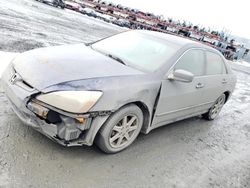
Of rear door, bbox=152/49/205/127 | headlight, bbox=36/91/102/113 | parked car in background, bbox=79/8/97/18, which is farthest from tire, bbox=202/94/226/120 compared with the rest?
parked car in background, bbox=79/8/97/18

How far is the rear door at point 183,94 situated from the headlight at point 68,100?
1243 mm

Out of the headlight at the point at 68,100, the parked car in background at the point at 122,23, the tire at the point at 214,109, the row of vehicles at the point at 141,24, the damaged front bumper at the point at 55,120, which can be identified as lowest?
the parked car in background at the point at 122,23

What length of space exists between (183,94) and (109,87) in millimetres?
1494

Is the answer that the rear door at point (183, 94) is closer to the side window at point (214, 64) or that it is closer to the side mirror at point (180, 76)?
the side mirror at point (180, 76)

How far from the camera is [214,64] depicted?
522cm

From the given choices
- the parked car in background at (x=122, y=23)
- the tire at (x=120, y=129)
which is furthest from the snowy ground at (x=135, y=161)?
the parked car in background at (x=122, y=23)

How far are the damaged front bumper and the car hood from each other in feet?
0.56

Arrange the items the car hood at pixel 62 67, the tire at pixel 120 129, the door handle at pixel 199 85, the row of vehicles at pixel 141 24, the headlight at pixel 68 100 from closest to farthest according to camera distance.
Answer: the headlight at pixel 68 100, the car hood at pixel 62 67, the tire at pixel 120 129, the door handle at pixel 199 85, the row of vehicles at pixel 141 24

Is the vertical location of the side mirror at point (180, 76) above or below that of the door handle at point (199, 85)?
above

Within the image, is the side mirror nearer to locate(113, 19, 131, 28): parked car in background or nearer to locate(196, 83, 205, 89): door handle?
locate(196, 83, 205, 89): door handle

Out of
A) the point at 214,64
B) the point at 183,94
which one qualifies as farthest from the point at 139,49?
the point at 214,64

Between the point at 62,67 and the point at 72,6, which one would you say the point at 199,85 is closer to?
the point at 62,67

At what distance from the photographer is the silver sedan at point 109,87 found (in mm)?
3045

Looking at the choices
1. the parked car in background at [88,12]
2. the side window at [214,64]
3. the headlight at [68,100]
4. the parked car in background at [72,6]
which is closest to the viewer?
the headlight at [68,100]
